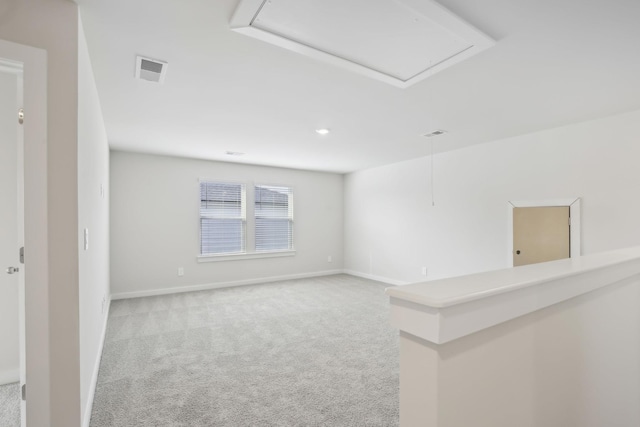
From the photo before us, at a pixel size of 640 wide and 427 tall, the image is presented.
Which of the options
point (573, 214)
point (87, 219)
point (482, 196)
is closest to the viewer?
point (87, 219)

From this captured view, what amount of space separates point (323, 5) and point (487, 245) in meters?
4.01

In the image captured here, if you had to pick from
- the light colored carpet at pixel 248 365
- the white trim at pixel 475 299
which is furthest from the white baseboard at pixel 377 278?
the white trim at pixel 475 299

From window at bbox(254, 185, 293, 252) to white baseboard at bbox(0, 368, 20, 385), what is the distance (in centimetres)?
384

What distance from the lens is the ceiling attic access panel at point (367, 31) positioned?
150 centimetres

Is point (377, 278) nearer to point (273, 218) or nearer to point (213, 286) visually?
point (273, 218)

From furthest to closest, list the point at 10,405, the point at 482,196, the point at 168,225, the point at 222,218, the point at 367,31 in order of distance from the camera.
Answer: the point at 222,218 → the point at 168,225 → the point at 482,196 → the point at 10,405 → the point at 367,31

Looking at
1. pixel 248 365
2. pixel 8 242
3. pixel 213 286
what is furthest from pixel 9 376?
pixel 213 286

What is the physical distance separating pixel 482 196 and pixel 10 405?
5.34 metres

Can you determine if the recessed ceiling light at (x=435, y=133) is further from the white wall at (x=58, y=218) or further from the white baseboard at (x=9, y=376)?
the white baseboard at (x=9, y=376)

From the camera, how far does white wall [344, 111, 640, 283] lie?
10.5ft

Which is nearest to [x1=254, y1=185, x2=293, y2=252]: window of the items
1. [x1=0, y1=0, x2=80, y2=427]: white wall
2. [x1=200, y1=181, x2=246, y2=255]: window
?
[x1=200, y1=181, x2=246, y2=255]: window

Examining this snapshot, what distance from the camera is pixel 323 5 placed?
58.4 inches

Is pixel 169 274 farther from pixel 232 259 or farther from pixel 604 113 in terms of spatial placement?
pixel 604 113

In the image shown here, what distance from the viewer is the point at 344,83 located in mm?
2398
